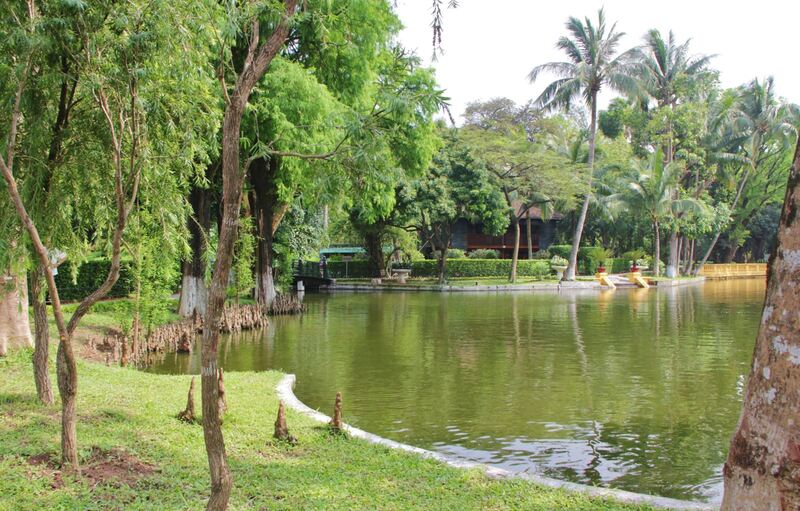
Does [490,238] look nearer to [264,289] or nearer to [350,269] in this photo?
[350,269]

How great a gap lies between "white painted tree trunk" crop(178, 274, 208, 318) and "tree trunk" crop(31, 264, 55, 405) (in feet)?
36.0

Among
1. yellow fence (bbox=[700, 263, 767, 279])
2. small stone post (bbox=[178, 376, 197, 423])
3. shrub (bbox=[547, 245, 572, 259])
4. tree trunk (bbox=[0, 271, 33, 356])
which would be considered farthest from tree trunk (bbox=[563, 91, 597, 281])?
small stone post (bbox=[178, 376, 197, 423])

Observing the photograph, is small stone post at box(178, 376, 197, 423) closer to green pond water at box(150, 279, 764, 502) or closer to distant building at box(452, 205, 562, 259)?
green pond water at box(150, 279, 764, 502)

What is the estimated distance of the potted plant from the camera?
3803 cm

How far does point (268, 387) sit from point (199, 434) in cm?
279

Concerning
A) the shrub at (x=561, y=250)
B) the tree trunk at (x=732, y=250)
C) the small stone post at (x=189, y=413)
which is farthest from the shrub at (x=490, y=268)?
the small stone post at (x=189, y=413)

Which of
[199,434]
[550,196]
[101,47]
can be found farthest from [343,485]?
[550,196]

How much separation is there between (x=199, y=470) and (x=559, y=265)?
1392 inches

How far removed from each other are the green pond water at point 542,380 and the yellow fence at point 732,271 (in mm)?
24093

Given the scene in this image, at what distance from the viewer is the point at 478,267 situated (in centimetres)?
3762

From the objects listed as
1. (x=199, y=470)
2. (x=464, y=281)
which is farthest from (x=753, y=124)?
(x=199, y=470)

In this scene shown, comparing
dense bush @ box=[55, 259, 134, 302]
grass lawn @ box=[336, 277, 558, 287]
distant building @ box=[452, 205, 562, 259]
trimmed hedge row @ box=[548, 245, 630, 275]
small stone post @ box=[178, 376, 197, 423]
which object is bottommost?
small stone post @ box=[178, 376, 197, 423]

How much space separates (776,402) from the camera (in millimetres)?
3051

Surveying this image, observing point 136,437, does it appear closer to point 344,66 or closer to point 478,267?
point 344,66
